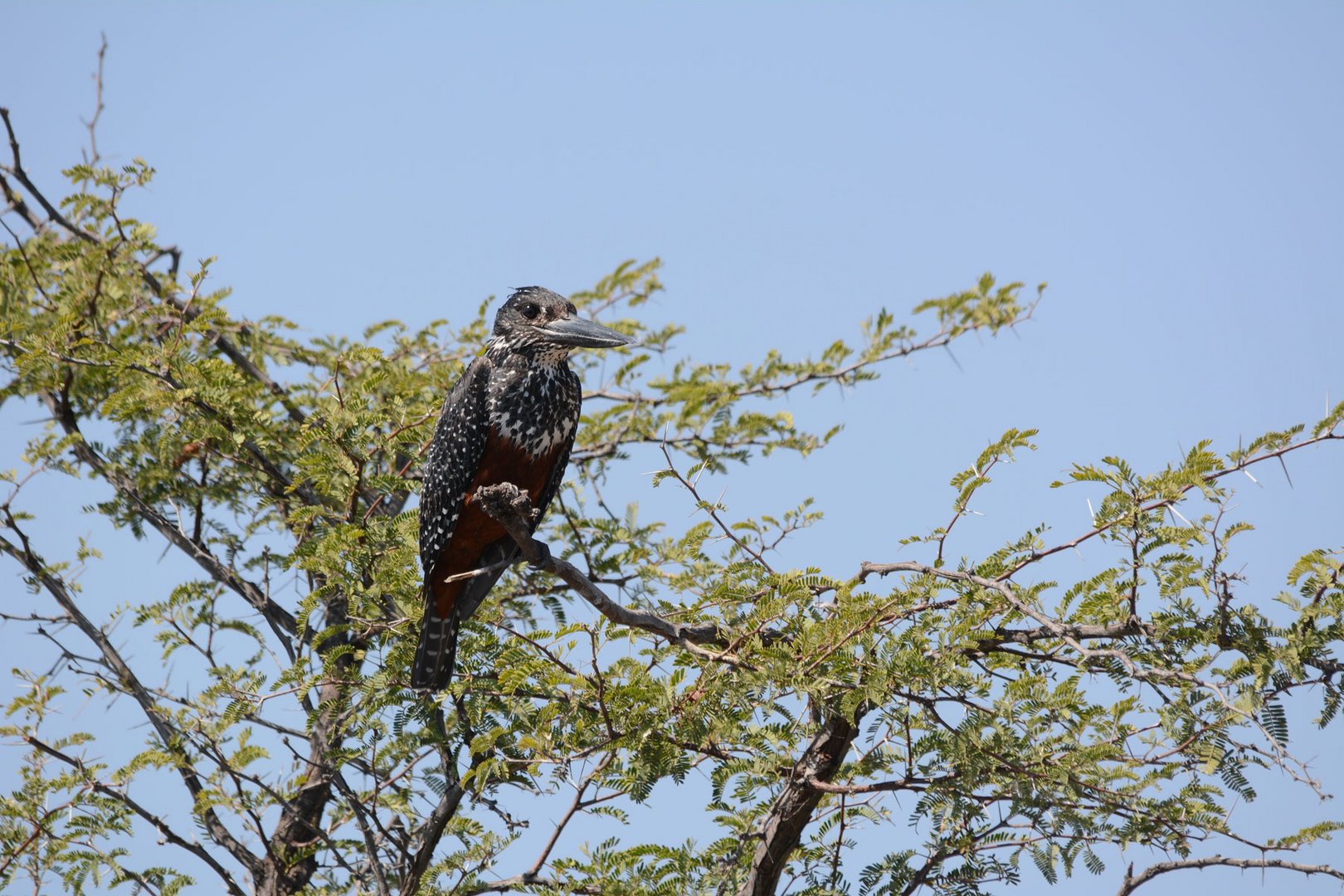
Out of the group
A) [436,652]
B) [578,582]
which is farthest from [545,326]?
[578,582]

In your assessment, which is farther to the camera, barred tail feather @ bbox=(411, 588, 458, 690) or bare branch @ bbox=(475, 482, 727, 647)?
barred tail feather @ bbox=(411, 588, 458, 690)

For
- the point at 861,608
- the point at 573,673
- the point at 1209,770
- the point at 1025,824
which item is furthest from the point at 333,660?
the point at 1209,770

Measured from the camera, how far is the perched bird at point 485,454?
15.9ft

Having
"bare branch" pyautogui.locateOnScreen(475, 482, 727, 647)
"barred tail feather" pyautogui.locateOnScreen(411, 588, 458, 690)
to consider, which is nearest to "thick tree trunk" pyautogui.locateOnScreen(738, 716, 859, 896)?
"bare branch" pyautogui.locateOnScreen(475, 482, 727, 647)

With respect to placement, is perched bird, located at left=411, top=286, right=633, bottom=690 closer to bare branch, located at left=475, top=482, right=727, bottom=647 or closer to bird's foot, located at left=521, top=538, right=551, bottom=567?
bird's foot, located at left=521, top=538, right=551, bottom=567

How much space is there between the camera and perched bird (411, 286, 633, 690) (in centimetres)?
486

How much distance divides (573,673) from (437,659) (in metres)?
1.07

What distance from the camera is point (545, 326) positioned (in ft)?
17.0

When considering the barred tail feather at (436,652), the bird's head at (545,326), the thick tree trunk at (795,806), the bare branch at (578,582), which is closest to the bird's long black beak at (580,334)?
the bird's head at (545,326)

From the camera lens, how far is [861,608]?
350cm

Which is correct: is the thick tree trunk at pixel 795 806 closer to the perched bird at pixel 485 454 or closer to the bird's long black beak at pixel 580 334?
the perched bird at pixel 485 454

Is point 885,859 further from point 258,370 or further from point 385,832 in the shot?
point 258,370

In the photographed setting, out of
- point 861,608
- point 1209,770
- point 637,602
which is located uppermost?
point 637,602

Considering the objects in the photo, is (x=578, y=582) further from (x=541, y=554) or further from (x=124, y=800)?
(x=124, y=800)
